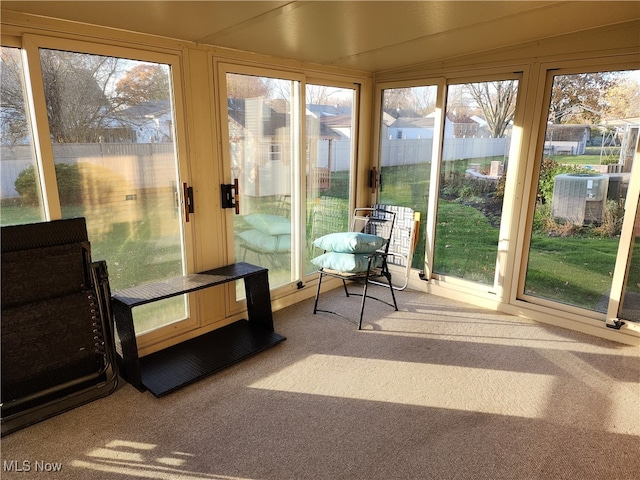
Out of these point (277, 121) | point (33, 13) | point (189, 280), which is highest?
point (33, 13)

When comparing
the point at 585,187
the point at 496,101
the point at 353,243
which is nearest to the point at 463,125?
the point at 496,101

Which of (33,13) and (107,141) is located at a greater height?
(33,13)

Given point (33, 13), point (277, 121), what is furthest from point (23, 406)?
point (277, 121)

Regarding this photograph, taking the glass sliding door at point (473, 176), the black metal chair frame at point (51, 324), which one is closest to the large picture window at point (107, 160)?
the black metal chair frame at point (51, 324)

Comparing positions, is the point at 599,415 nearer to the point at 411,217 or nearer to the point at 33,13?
the point at 411,217

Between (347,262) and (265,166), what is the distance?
103 centimetres

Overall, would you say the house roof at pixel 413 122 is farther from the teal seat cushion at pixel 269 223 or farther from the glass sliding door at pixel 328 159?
the teal seat cushion at pixel 269 223

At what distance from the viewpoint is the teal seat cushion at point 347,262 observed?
325 cm

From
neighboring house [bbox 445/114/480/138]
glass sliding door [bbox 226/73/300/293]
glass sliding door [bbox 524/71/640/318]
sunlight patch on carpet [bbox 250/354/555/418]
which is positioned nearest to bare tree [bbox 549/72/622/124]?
glass sliding door [bbox 524/71/640/318]

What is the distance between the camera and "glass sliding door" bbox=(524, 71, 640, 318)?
2.87 meters

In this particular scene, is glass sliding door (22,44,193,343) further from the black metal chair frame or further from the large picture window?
the black metal chair frame

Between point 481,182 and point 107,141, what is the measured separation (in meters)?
2.95

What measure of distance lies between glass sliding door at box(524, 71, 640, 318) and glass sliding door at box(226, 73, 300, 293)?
6.74 feet

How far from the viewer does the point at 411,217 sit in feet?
12.5
